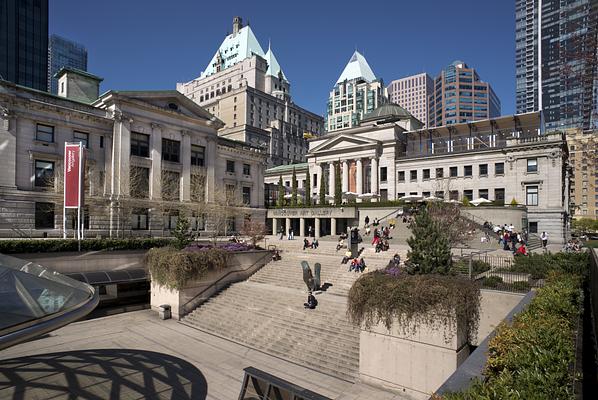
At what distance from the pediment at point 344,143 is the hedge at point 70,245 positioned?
45943mm

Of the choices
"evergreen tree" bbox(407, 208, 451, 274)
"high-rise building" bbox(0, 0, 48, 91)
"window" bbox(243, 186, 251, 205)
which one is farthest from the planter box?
"high-rise building" bbox(0, 0, 48, 91)

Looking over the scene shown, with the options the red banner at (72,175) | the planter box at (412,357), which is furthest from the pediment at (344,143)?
the planter box at (412,357)

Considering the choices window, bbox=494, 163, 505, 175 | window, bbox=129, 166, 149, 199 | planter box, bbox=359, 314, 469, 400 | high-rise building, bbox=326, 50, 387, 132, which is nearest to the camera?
planter box, bbox=359, 314, 469, 400

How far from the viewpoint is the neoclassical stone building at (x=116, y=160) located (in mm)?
35688

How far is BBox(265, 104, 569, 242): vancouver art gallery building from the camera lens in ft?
171

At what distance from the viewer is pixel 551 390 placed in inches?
205

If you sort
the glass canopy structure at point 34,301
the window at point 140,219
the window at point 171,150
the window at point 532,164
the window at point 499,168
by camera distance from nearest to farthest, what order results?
the glass canopy structure at point 34,301, the window at point 140,219, the window at point 171,150, the window at point 532,164, the window at point 499,168

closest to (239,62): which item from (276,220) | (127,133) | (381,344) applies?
(276,220)

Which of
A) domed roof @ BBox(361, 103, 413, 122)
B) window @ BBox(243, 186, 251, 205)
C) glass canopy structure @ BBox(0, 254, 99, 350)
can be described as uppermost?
domed roof @ BBox(361, 103, 413, 122)

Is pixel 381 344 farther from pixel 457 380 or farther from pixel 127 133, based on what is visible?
pixel 127 133

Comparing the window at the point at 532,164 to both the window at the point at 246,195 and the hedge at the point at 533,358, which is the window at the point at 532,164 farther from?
the hedge at the point at 533,358

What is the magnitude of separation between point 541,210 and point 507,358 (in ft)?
178

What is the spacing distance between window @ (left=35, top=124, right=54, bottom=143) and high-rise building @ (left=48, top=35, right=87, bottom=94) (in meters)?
155

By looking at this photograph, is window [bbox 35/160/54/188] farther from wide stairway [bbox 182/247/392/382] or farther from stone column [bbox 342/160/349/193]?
stone column [bbox 342/160/349/193]
